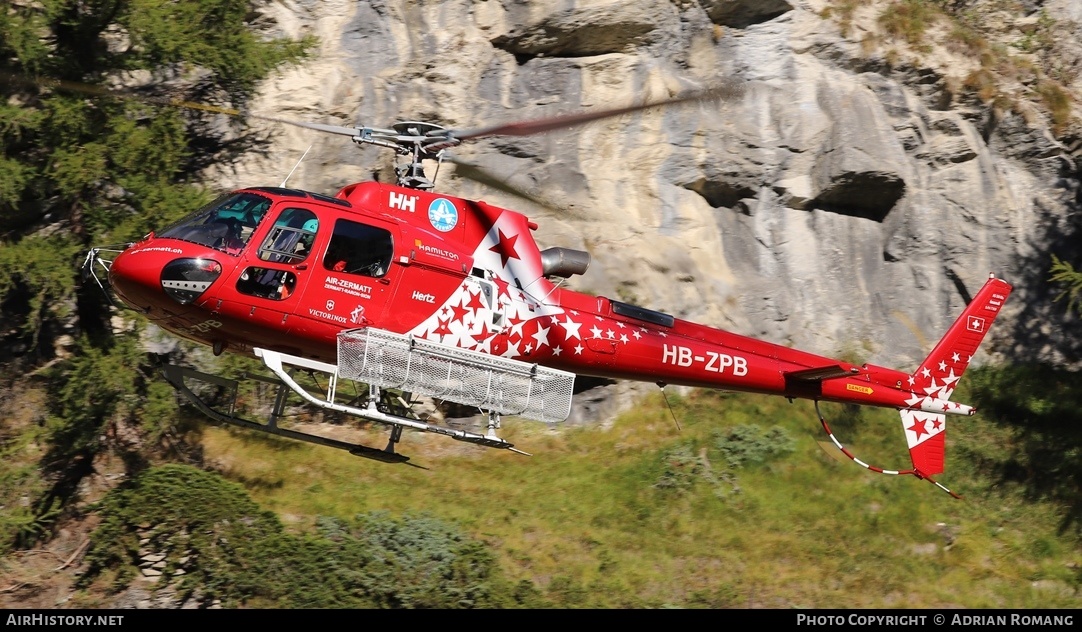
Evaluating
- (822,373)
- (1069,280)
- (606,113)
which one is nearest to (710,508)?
(822,373)

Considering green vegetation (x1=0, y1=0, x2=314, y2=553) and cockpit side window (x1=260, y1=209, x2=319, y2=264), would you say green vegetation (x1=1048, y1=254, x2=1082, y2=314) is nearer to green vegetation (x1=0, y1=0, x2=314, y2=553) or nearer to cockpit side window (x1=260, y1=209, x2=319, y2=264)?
cockpit side window (x1=260, y1=209, x2=319, y2=264)

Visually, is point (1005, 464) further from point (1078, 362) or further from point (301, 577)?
point (301, 577)

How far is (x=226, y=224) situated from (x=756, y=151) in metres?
11.2

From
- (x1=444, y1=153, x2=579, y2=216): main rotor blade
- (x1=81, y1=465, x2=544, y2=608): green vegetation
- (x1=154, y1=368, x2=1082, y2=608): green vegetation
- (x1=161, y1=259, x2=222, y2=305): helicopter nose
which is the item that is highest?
(x1=444, y1=153, x2=579, y2=216): main rotor blade

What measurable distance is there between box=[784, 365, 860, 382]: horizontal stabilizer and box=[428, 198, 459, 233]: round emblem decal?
4588mm

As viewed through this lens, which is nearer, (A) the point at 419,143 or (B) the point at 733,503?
(A) the point at 419,143

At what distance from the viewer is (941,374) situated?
560 inches

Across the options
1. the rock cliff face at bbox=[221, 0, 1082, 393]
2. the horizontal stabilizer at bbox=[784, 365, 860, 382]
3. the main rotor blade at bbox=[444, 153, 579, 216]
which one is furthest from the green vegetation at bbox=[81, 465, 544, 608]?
the rock cliff face at bbox=[221, 0, 1082, 393]

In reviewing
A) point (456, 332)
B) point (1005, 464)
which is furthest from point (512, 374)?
point (1005, 464)

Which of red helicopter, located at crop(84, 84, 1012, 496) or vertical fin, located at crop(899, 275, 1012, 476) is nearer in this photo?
red helicopter, located at crop(84, 84, 1012, 496)

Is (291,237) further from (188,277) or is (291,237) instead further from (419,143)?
(419,143)

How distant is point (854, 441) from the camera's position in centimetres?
1714

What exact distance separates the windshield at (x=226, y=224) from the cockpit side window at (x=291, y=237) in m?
0.18

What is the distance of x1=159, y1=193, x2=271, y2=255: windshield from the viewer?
1021 centimetres
